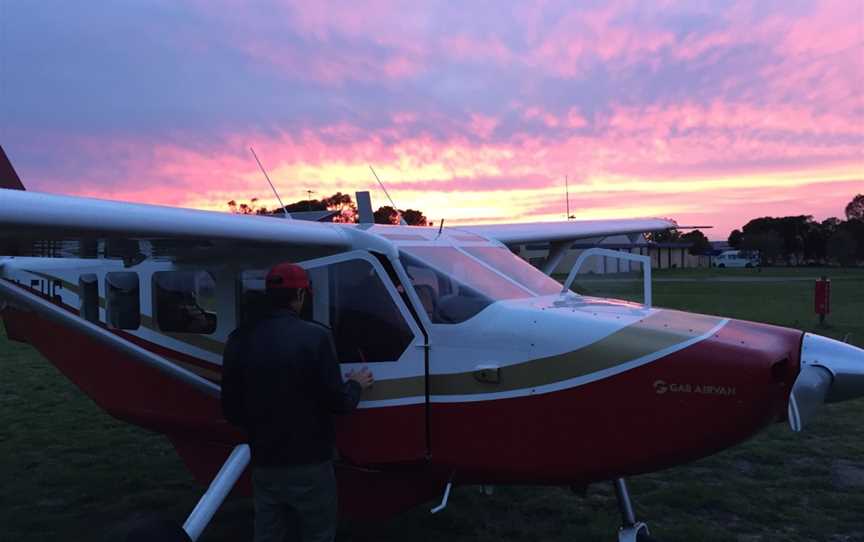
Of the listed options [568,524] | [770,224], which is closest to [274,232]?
[568,524]

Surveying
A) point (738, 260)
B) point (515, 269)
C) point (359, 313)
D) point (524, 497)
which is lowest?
point (524, 497)

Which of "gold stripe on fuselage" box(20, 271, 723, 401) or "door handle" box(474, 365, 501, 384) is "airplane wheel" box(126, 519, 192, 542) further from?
"door handle" box(474, 365, 501, 384)

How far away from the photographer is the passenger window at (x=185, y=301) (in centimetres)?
491

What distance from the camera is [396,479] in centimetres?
448

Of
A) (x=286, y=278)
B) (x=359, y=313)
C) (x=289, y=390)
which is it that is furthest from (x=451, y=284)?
(x=289, y=390)

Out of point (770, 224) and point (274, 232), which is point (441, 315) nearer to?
point (274, 232)

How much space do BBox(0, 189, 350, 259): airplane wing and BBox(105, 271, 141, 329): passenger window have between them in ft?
1.34

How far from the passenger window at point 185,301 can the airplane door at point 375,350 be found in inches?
36.9

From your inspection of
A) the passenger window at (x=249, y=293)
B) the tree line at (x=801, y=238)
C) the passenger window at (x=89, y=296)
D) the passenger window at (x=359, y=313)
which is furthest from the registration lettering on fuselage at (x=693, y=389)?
the tree line at (x=801, y=238)

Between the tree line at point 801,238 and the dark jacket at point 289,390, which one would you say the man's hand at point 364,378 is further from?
the tree line at point 801,238

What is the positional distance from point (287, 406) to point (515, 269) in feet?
6.89

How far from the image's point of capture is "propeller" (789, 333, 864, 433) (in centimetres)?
341

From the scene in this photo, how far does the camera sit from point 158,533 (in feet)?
12.5

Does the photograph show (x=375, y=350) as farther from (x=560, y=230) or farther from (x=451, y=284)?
(x=560, y=230)
